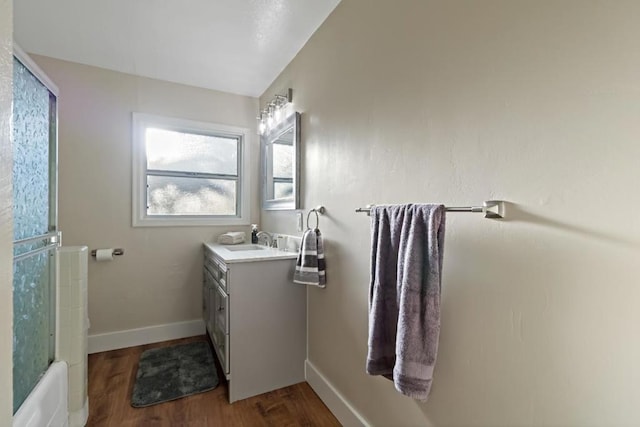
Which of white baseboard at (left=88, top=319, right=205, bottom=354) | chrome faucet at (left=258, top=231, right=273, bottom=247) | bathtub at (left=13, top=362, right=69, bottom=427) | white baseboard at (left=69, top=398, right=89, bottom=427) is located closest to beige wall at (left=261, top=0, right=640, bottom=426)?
chrome faucet at (left=258, top=231, right=273, bottom=247)

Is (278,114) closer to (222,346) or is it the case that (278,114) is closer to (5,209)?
(222,346)

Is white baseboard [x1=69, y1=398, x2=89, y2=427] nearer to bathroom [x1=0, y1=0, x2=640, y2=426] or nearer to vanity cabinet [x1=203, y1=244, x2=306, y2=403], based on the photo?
vanity cabinet [x1=203, y1=244, x2=306, y2=403]

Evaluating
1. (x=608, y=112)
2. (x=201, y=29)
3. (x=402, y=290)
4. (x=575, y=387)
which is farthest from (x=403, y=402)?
(x=201, y=29)

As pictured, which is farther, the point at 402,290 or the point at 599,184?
the point at 402,290

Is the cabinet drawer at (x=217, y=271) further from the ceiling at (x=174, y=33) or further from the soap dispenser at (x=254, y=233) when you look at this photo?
the ceiling at (x=174, y=33)

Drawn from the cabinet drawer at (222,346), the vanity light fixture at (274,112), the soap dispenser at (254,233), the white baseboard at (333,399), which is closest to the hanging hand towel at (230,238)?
the soap dispenser at (254,233)

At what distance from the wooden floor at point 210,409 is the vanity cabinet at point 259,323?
0.27 ft

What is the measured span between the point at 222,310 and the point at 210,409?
0.57 m

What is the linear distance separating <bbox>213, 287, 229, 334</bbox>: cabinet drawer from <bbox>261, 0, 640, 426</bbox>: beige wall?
0.88 meters

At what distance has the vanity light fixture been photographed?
90.9 inches

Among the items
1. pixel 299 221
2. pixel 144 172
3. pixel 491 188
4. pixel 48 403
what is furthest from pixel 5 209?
pixel 144 172

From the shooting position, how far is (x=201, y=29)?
196 centimetres

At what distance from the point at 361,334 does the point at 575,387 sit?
3.00ft

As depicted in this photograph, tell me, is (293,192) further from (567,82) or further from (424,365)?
(567,82)
